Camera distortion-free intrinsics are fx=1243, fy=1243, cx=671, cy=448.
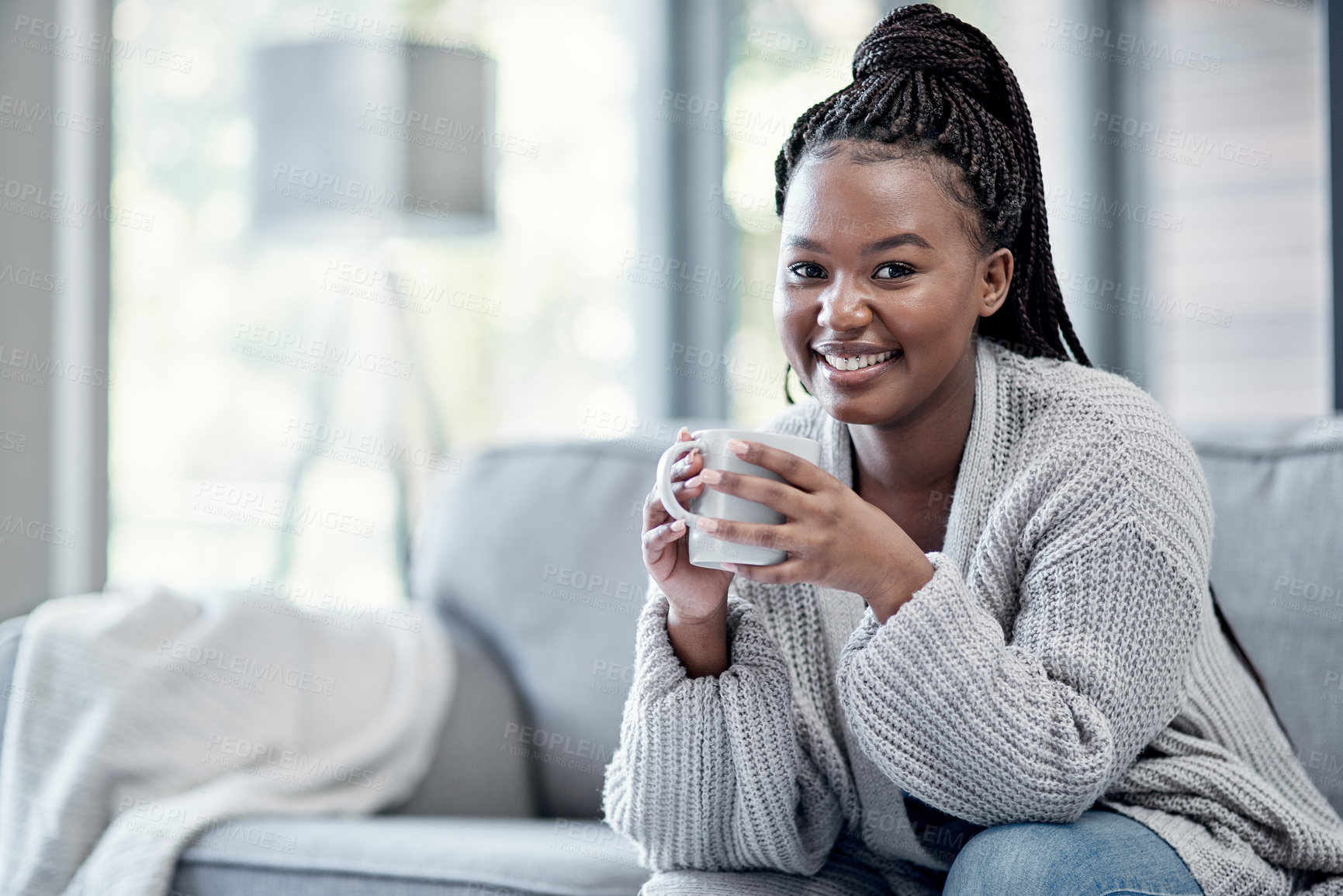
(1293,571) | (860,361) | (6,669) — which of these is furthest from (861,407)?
(6,669)

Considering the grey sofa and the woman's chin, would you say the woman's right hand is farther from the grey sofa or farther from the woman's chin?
the grey sofa

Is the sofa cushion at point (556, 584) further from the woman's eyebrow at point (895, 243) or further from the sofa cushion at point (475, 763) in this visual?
the woman's eyebrow at point (895, 243)

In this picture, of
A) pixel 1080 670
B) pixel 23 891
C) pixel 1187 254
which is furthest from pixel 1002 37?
pixel 23 891

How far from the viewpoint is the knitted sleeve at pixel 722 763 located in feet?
3.41

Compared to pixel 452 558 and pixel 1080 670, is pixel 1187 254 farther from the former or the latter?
pixel 1080 670

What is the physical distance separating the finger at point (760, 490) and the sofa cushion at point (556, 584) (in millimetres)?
841

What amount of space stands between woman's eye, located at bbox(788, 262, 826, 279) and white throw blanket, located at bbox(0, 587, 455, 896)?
2.92ft

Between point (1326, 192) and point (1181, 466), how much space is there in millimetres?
850

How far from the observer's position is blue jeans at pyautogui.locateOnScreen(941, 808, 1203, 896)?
85cm

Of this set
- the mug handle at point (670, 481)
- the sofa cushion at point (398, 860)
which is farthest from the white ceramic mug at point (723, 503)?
the sofa cushion at point (398, 860)

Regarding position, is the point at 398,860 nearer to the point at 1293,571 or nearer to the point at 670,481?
the point at 670,481

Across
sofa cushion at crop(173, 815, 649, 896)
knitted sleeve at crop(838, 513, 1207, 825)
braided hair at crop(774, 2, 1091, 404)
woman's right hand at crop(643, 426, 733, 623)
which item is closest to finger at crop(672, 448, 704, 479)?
woman's right hand at crop(643, 426, 733, 623)

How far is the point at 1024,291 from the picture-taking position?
3.79 feet

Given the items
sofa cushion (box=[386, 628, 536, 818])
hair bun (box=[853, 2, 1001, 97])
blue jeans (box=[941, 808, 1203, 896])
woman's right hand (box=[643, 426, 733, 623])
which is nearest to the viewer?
blue jeans (box=[941, 808, 1203, 896])
